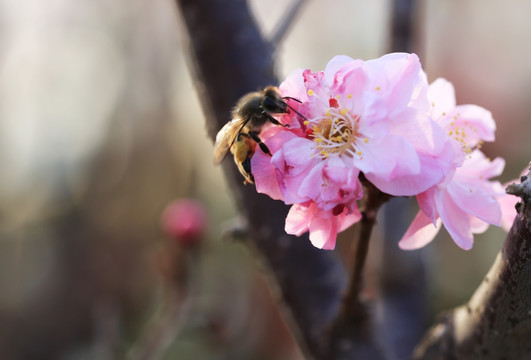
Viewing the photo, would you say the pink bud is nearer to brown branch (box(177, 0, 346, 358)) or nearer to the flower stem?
brown branch (box(177, 0, 346, 358))

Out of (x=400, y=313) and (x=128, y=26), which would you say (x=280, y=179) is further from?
(x=128, y=26)

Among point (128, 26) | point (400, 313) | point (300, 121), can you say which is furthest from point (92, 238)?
point (300, 121)

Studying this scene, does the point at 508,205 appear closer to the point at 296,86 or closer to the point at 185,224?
the point at 296,86

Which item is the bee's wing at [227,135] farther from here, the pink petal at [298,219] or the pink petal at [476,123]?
the pink petal at [476,123]

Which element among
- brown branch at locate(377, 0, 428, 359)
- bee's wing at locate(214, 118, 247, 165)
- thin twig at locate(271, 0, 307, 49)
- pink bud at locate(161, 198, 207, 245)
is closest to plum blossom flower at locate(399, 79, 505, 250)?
bee's wing at locate(214, 118, 247, 165)

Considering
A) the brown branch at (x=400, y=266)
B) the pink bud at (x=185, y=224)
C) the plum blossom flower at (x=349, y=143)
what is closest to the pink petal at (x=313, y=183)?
the plum blossom flower at (x=349, y=143)

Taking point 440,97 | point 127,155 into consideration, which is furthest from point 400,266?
point 127,155

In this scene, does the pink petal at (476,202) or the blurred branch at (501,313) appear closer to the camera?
the blurred branch at (501,313)
